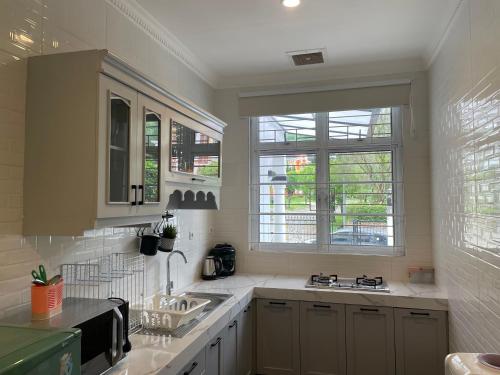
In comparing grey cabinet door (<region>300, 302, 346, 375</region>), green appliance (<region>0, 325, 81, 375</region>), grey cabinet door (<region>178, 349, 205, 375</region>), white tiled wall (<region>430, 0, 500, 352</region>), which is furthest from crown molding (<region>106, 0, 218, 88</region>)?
grey cabinet door (<region>300, 302, 346, 375</region>)

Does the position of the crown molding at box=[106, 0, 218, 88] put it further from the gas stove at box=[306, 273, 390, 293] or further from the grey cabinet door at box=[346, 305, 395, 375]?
the grey cabinet door at box=[346, 305, 395, 375]

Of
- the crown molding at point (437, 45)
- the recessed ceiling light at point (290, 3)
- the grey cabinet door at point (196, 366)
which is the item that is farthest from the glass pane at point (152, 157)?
the crown molding at point (437, 45)

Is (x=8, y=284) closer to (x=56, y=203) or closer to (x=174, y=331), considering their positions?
(x=56, y=203)

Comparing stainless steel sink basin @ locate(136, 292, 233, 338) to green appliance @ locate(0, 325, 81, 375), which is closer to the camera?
green appliance @ locate(0, 325, 81, 375)

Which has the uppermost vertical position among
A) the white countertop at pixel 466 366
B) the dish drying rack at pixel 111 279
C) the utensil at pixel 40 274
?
the utensil at pixel 40 274

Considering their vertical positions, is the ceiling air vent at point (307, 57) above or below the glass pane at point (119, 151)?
above

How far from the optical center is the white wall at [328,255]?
10.4 ft

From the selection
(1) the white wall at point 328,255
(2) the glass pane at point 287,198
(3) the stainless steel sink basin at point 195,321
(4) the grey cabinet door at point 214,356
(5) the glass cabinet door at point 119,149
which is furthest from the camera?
(2) the glass pane at point 287,198

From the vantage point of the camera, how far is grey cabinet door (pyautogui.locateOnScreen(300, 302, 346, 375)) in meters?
2.84

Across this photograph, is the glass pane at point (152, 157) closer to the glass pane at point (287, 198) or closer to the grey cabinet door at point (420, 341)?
the glass pane at point (287, 198)

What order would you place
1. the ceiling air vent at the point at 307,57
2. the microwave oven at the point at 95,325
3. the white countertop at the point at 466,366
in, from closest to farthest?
the white countertop at the point at 466,366
the microwave oven at the point at 95,325
the ceiling air vent at the point at 307,57

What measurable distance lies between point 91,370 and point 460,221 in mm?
2142

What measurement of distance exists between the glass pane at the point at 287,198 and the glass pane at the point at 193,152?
2.92 ft

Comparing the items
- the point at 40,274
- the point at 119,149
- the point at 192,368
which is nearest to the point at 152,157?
the point at 119,149
